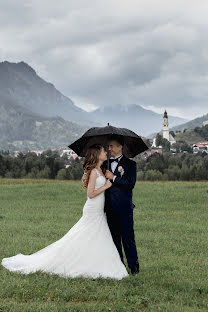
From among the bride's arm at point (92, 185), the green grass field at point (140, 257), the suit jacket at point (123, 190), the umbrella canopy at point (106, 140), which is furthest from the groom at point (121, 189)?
the green grass field at point (140, 257)

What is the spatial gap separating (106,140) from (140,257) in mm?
4054

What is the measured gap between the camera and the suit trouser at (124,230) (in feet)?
26.5

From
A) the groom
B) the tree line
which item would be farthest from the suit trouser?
the tree line

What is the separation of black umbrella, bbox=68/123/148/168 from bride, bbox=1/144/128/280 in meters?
0.19

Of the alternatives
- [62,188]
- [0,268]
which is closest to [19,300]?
[0,268]

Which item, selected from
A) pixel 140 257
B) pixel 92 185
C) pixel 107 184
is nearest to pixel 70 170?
pixel 140 257

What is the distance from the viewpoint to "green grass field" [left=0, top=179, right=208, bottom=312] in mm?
6629

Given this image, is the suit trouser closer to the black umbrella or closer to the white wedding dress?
the white wedding dress

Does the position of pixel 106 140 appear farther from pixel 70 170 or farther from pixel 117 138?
pixel 70 170

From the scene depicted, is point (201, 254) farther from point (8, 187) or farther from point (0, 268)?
point (8, 187)

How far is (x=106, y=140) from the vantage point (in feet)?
26.0

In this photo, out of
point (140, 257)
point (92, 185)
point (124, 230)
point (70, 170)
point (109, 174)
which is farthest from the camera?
point (70, 170)

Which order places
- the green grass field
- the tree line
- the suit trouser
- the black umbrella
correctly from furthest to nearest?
the tree line → the suit trouser → the black umbrella → the green grass field

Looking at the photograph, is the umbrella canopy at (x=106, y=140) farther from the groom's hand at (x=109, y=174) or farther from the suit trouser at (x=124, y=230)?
the suit trouser at (x=124, y=230)
